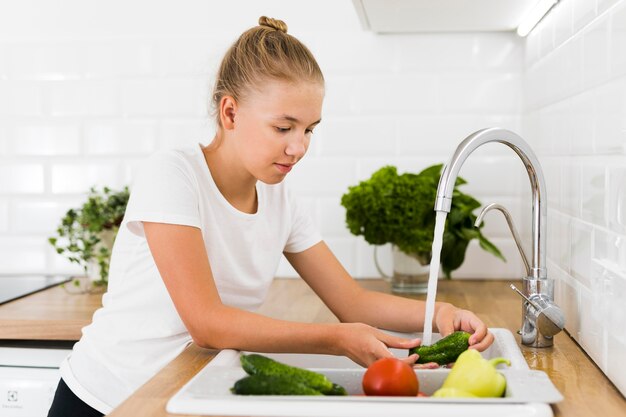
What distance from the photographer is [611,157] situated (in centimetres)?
113

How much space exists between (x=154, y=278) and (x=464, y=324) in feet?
1.81

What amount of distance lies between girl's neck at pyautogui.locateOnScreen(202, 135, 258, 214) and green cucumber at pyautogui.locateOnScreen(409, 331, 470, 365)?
1.48 ft

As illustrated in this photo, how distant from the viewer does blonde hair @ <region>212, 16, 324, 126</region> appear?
1.32 metres

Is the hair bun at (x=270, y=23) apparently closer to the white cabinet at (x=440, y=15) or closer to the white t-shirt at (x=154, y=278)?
the white t-shirt at (x=154, y=278)

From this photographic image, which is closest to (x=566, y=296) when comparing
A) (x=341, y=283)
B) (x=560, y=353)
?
(x=560, y=353)

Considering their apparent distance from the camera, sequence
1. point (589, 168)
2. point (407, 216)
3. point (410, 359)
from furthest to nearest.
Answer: point (407, 216), point (589, 168), point (410, 359)

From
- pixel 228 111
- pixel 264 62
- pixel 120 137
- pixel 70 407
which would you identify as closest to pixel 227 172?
pixel 228 111

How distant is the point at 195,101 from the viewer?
2.17 meters

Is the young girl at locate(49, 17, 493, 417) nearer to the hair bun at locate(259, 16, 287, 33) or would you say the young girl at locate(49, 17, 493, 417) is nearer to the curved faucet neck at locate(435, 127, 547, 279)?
the hair bun at locate(259, 16, 287, 33)

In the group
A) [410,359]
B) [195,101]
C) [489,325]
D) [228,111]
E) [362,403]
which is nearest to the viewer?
[362,403]

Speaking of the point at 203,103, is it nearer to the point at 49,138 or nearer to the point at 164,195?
the point at 49,138

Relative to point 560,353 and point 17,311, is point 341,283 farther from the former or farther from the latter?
point 17,311

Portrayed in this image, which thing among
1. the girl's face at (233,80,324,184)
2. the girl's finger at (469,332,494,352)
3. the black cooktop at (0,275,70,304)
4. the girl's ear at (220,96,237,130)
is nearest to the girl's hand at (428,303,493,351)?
the girl's finger at (469,332,494,352)

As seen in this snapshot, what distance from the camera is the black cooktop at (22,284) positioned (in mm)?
1878
